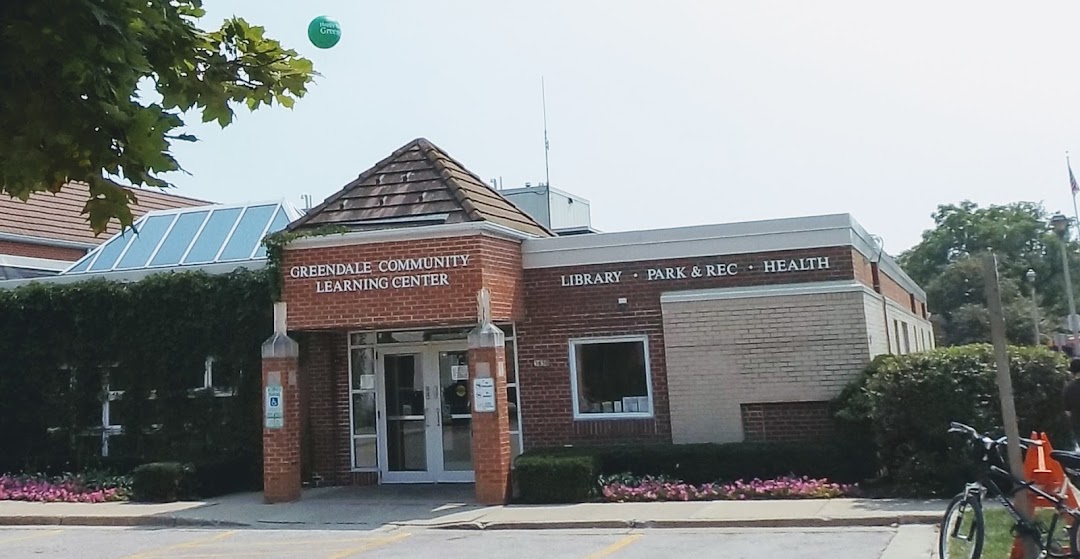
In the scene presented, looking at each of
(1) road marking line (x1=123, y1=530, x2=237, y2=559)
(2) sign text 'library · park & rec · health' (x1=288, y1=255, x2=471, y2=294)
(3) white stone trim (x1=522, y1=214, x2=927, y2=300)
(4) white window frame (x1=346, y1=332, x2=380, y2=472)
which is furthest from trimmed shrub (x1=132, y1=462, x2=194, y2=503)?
(3) white stone trim (x1=522, y1=214, x2=927, y2=300)

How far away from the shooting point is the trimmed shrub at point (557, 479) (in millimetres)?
14539

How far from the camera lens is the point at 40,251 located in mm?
26422

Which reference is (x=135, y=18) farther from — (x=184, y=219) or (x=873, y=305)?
(x=184, y=219)

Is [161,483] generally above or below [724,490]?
above

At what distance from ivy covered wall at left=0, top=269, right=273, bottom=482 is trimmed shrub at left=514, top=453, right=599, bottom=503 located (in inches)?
216

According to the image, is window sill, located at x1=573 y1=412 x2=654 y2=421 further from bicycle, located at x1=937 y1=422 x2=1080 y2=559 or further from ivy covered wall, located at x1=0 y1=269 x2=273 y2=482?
bicycle, located at x1=937 y1=422 x2=1080 y2=559

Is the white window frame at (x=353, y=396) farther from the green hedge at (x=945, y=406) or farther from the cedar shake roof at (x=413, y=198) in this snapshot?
the green hedge at (x=945, y=406)

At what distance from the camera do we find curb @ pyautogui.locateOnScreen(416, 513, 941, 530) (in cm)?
1209

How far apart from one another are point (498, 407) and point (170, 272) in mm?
7326

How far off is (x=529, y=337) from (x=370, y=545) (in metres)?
5.55

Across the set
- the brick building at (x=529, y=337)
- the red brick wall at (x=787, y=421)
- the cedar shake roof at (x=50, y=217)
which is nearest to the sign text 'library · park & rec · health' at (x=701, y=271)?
the brick building at (x=529, y=337)

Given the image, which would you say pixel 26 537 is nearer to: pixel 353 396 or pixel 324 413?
pixel 324 413

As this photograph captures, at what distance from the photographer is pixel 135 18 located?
505 cm

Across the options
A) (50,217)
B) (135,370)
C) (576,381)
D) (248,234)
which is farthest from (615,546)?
(50,217)
